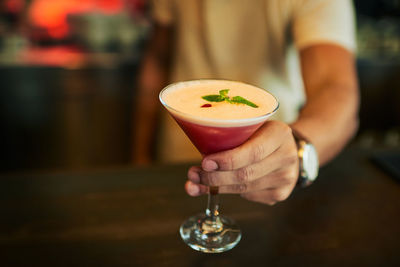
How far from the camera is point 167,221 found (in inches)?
42.4

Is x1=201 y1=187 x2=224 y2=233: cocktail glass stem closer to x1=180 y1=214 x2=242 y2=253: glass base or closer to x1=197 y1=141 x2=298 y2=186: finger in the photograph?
x1=180 y1=214 x2=242 y2=253: glass base

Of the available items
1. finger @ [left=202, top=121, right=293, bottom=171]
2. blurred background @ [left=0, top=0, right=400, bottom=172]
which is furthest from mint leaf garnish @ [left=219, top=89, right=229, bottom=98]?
blurred background @ [left=0, top=0, right=400, bottom=172]

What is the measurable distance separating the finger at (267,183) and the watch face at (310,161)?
0.07 m

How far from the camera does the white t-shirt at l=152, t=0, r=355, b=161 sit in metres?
1.54

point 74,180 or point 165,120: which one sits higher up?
point 74,180

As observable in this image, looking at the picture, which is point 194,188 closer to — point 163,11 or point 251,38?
point 251,38

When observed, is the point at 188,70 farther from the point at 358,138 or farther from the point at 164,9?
the point at 358,138

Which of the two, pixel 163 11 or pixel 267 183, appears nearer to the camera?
pixel 267 183

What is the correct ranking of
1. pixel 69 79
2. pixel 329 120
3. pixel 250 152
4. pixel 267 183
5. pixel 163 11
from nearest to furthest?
pixel 250 152
pixel 267 183
pixel 329 120
pixel 163 11
pixel 69 79

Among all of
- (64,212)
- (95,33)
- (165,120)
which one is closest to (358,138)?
(165,120)

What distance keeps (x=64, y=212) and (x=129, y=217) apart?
0.59 ft

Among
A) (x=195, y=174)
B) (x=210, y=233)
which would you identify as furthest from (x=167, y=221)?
(x=195, y=174)

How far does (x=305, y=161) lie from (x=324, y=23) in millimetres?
687

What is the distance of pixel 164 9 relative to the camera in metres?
1.99
